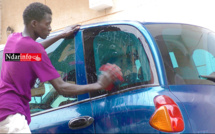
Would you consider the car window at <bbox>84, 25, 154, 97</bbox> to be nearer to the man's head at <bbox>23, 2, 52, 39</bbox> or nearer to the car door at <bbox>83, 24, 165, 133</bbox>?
the car door at <bbox>83, 24, 165, 133</bbox>

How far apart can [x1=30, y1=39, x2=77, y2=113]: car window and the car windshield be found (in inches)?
27.1

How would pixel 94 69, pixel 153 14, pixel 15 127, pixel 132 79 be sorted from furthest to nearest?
pixel 153 14
pixel 94 69
pixel 132 79
pixel 15 127

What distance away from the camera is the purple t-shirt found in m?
1.98

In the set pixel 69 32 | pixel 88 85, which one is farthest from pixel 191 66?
pixel 69 32

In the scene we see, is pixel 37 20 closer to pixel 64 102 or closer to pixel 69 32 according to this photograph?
pixel 69 32

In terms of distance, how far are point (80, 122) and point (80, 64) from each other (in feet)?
1.61

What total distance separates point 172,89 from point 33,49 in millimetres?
981

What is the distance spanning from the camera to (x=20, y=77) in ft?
6.66

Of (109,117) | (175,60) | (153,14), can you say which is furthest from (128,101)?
(153,14)

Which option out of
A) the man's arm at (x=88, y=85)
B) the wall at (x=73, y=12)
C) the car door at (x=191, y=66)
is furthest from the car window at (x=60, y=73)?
the wall at (x=73, y=12)

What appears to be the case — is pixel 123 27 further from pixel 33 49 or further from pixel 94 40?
pixel 33 49

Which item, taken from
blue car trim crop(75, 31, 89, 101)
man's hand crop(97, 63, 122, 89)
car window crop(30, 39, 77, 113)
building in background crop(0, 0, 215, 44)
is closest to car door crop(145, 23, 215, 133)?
man's hand crop(97, 63, 122, 89)

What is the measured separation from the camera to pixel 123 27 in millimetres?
2414

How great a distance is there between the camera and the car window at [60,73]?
2415 mm
